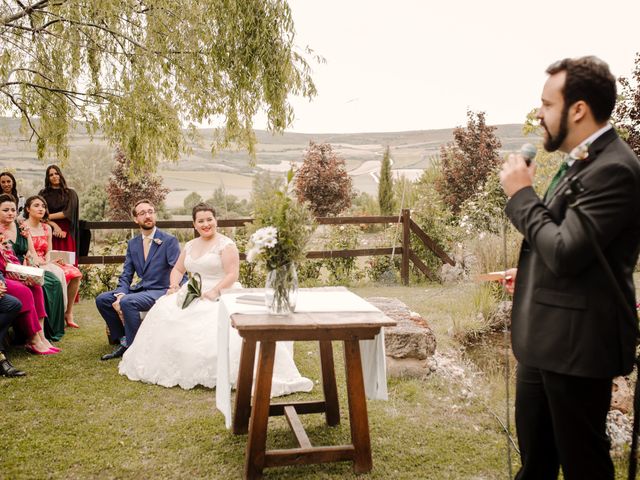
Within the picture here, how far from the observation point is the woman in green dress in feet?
20.7

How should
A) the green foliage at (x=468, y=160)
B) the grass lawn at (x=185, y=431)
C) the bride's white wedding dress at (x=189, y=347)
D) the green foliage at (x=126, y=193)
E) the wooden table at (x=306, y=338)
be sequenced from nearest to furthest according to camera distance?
the wooden table at (x=306, y=338), the grass lawn at (x=185, y=431), the bride's white wedding dress at (x=189, y=347), the green foliage at (x=126, y=193), the green foliage at (x=468, y=160)

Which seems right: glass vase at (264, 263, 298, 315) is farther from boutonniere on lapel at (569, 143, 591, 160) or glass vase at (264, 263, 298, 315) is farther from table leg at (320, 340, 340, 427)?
boutonniere on lapel at (569, 143, 591, 160)

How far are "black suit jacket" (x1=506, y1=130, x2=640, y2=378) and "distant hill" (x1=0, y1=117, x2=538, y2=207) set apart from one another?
30.8ft

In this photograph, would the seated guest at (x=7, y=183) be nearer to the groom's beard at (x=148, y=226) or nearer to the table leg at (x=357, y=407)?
the groom's beard at (x=148, y=226)

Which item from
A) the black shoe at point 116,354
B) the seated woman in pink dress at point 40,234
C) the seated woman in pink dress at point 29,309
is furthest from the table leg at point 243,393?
the seated woman in pink dress at point 40,234

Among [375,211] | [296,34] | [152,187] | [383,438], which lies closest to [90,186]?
[152,187]

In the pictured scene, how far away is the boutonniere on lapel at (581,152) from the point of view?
5.90 feet

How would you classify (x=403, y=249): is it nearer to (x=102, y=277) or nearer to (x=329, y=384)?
(x=102, y=277)

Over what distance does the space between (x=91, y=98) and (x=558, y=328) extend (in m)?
7.43

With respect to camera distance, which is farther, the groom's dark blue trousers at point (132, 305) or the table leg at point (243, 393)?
the groom's dark blue trousers at point (132, 305)

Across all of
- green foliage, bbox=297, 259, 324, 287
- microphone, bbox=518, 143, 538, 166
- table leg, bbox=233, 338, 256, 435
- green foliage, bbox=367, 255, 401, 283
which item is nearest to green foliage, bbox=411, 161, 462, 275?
green foliage, bbox=367, 255, 401, 283

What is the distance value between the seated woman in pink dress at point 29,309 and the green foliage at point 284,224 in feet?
11.8

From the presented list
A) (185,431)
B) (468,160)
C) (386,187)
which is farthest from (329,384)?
(386,187)

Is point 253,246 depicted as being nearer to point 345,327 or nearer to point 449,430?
point 345,327
